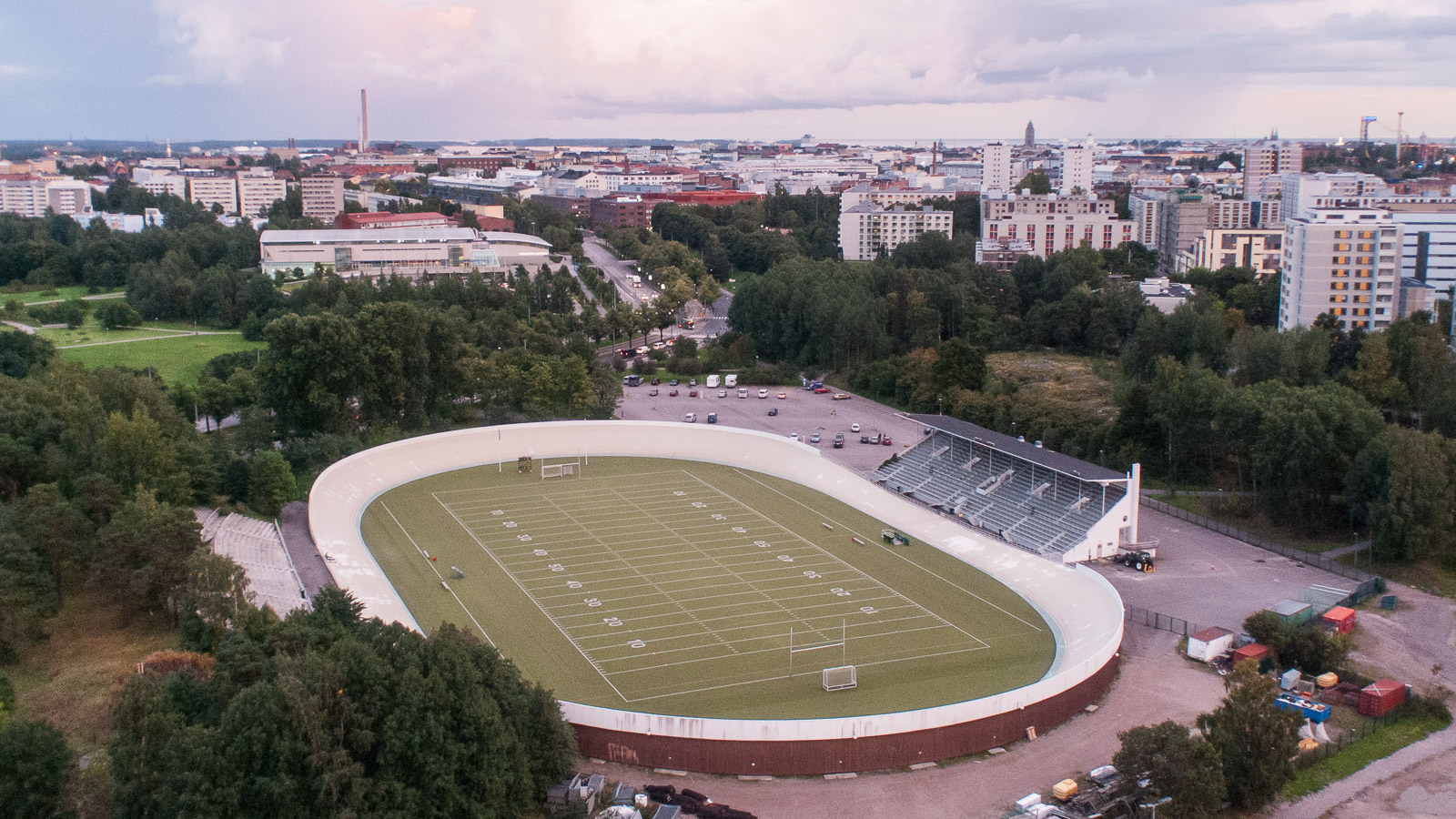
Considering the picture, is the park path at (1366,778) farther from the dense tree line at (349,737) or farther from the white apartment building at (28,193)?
the white apartment building at (28,193)

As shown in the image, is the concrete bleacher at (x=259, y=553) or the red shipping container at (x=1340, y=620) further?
the concrete bleacher at (x=259, y=553)

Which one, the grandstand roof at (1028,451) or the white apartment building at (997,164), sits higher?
the white apartment building at (997,164)

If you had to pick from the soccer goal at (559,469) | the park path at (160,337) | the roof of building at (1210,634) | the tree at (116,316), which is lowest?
the roof of building at (1210,634)

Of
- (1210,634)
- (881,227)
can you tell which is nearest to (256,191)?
(881,227)

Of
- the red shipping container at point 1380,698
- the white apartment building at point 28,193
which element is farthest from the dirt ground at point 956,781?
the white apartment building at point 28,193

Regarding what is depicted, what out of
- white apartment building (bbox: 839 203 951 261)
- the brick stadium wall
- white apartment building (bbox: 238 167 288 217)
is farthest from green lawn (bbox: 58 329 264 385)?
white apartment building (bbox: 238 167 288 217)

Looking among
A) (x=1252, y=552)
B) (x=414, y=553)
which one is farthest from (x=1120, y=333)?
(x=414, y=553)

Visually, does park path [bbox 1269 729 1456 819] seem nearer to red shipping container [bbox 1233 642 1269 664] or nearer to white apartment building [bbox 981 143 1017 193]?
red shipping container [bbox 1233 642 1269 664]
